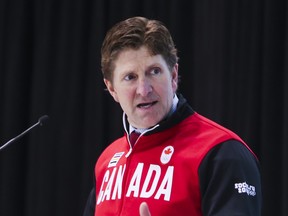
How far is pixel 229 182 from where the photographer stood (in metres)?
1.71

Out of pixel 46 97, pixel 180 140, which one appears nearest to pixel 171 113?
pixel 180 140

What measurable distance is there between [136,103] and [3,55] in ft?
7.38

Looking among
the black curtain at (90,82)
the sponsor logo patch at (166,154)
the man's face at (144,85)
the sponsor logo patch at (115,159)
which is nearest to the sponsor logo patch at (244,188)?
the sponsor logo patch at (166,154)

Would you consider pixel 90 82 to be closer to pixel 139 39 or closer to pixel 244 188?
pixel 139 39

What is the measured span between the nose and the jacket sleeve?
0.26 metres

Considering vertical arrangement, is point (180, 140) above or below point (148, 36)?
below

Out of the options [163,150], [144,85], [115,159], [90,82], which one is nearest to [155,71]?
[144,85]

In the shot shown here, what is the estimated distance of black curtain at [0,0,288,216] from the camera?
10.7ft

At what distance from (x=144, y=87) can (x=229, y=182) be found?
15.1 inches

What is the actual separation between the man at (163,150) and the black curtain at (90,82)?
51.5 inches

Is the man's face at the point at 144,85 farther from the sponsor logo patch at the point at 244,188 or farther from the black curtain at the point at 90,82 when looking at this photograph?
the black curtain at the point at 90,82

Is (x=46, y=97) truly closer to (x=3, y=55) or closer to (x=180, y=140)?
(x=3, y=55)

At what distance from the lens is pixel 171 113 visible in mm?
1984

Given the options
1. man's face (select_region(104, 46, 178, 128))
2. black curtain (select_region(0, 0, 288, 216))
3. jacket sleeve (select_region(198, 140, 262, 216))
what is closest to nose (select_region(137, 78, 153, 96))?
man's face (select_region(104, 46, 178, 128))
